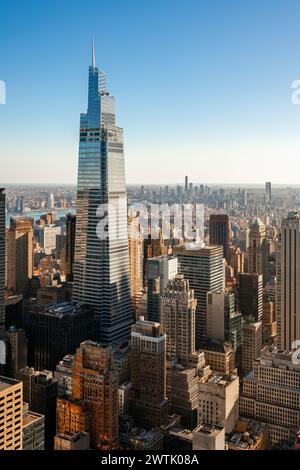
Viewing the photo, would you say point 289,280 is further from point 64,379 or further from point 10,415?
point 10,415

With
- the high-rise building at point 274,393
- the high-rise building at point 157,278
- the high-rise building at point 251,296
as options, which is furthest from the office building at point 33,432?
the high-rise building at point 251,296

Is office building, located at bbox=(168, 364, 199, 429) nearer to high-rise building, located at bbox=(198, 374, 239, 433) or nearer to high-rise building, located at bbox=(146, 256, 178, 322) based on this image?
high-rise building, located at bbox=(198, 374, 239, 433)

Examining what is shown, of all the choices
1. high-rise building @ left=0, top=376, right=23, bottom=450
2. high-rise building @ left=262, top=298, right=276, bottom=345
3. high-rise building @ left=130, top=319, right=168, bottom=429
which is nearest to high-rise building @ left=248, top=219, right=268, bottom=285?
high-rise building @ left=262, top=298, right=276, bottom=345

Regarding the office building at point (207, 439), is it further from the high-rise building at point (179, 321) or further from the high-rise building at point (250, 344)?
the high-rise building at point (250, 344)

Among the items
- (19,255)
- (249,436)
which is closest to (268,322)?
(249,436)
